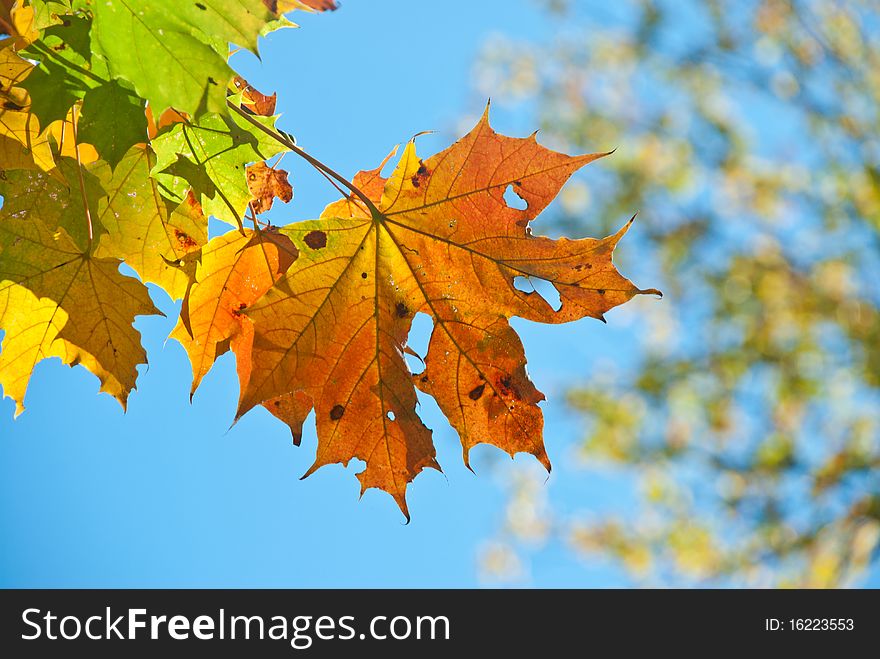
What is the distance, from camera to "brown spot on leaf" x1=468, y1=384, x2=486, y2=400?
1.25 m

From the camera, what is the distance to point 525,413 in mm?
1215

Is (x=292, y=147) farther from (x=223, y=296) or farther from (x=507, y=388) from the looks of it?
(x=507, y=388)

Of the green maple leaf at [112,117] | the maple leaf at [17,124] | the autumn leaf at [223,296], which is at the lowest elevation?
the autumn leaf at [223,296]

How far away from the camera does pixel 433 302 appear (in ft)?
4.23

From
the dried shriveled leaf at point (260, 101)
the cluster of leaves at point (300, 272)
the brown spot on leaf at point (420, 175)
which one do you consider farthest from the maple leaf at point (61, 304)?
the brown spot on leaf at point (420, 175)

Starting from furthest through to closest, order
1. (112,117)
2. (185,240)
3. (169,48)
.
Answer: (185,240), (112,117), (169,48)

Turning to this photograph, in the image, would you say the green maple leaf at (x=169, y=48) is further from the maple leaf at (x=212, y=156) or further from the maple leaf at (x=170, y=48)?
the maple leaf at (x=212, y=156)

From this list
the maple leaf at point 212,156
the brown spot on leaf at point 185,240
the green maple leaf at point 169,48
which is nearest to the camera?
the green maple leaf at point 169,48

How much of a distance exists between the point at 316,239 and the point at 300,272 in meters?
0.06

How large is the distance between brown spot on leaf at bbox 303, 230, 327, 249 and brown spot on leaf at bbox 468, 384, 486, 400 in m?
0.32

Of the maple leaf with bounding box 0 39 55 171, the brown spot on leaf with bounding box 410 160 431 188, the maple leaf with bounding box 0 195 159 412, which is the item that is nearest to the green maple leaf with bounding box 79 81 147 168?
the maple leaf with bounding box 0 39 55 171

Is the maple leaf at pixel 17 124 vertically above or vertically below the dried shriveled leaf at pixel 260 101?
below

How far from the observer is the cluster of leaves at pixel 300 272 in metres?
1.15

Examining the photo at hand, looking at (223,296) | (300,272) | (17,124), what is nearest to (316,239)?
(300,272)
